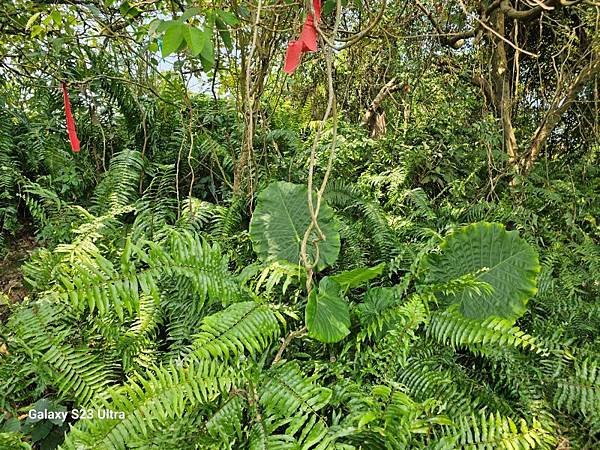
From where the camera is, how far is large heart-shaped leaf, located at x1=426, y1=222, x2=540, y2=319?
2.18 meters

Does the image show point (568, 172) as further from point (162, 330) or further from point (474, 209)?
point (162, 330)

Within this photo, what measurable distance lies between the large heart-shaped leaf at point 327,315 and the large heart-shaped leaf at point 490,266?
22.4 inches

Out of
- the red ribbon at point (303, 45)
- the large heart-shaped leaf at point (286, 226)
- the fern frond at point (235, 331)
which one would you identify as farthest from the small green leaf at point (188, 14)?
the large heart-shaped leaf at point (286, 226)

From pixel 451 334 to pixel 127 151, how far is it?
230 cm

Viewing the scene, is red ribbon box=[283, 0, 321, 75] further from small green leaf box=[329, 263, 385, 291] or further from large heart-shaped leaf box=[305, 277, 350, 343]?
small green leaf box=[329, 263, 385, 291]

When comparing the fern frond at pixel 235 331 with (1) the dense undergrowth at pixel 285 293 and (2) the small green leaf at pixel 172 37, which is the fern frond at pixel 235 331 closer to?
(1) the dense undergrowth at pixel 285 293

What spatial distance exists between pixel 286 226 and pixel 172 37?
1.23m

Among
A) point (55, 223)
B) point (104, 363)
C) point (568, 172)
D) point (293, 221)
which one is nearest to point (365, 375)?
point (293, 221)

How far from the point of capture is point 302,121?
412cm

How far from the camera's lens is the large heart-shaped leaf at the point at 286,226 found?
2.35 m

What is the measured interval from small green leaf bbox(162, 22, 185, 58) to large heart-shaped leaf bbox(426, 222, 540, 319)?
1.51 metres

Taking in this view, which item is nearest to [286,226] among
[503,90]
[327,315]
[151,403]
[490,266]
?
Result: [327,315]

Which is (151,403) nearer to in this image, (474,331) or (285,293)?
(285,293)

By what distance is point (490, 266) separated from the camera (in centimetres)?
227
